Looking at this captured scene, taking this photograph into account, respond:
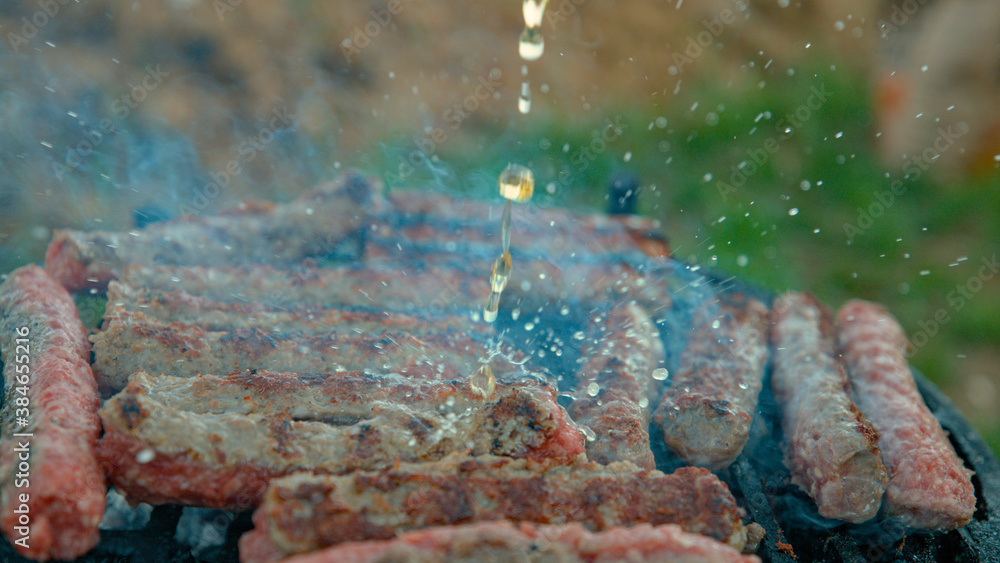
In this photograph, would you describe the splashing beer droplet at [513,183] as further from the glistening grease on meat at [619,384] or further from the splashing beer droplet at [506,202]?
the glistening grease on meat at [619,384]

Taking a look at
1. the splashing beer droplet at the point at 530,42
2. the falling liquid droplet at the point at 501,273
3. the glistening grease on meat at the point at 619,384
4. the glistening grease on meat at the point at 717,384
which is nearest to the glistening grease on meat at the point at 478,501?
the glistening grease on meat at the point at 619,384

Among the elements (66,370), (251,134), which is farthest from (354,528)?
(251,134)

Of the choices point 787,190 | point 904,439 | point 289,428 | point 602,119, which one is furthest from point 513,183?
point 787,190

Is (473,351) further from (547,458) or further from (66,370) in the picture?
(66,370)

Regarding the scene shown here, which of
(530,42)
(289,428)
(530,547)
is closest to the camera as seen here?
(530,547)

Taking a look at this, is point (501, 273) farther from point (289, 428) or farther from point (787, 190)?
point (787, 190)
